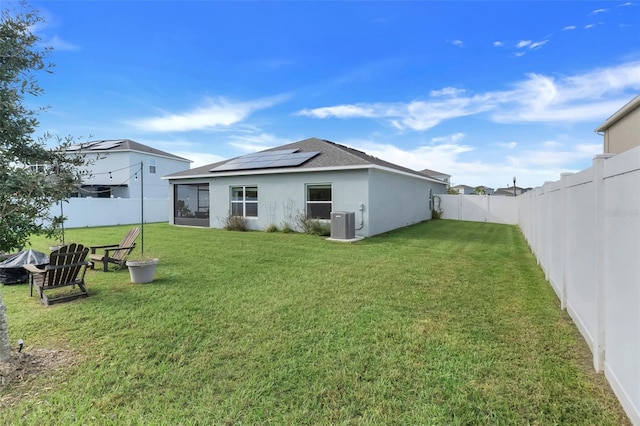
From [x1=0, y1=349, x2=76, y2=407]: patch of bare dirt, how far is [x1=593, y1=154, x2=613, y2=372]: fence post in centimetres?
508

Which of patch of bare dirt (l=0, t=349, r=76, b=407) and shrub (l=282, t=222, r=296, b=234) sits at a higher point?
shrub (l=282, t=222, r=296, b=234)

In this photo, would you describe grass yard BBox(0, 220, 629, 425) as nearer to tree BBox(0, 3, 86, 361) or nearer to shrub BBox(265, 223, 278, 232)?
tree BBox(0, 3, 86, 361)

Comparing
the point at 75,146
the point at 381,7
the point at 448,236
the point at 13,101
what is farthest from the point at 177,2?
the point at 448,236

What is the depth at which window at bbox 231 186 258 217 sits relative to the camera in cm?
1552

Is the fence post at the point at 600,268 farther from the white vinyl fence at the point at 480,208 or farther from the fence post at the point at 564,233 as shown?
the white vinyl fence at the point at 480,208

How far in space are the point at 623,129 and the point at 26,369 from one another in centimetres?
2310

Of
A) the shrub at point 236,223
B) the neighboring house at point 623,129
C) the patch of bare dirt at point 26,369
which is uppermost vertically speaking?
the neighboring house at point 623,129

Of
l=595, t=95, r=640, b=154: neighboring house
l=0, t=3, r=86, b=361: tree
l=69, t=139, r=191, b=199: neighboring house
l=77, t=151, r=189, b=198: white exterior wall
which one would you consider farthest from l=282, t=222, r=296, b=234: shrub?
l=77, t=151, r=189, b=198: white exterior wall

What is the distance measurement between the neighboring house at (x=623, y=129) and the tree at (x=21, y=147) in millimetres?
18911

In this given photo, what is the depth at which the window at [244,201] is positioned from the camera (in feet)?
50.9

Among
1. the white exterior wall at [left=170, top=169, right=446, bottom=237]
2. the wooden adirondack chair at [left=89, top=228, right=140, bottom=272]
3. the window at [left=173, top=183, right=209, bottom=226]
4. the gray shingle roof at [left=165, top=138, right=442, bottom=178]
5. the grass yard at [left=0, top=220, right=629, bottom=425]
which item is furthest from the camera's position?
the window at [left=173, top=183, right=209, bottom=226]

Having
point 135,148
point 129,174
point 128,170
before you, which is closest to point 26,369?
point 129,174

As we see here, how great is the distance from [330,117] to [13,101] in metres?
18.9

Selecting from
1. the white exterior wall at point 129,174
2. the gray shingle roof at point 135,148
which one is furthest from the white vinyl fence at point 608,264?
the gray shingle roof at point 135,148
